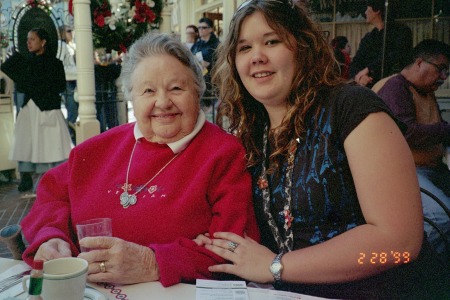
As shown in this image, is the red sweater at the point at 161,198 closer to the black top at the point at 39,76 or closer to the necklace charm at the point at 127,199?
the necklace charm at the point at 127,199

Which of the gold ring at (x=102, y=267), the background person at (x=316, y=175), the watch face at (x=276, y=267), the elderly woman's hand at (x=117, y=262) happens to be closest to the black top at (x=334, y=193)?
the background person at (x=316, y=175)

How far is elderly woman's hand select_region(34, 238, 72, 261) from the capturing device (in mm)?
1492

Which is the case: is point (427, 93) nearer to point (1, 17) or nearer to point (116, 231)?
point (116, 231)

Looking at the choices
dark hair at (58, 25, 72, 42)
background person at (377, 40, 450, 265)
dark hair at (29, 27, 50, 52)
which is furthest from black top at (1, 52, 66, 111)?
background person at (377, 40, 450, 265)

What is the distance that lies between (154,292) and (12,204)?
15.4 ft

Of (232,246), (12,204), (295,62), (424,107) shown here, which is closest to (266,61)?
(295,62)

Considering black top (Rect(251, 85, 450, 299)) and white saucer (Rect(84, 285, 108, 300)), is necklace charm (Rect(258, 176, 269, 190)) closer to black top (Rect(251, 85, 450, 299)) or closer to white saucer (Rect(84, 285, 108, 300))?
black top (Rect(251, 85, 450, 299))

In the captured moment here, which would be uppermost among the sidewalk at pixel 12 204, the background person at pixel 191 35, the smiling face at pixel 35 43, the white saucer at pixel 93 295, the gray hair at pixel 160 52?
the background person at pixel 191 35

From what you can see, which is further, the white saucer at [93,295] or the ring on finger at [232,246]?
the ring on finger at [232,246]

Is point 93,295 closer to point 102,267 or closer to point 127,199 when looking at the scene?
point 102,267

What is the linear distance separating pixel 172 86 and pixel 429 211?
5.76ft

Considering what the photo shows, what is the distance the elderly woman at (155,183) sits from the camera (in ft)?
5.02

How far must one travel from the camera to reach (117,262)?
1360mm

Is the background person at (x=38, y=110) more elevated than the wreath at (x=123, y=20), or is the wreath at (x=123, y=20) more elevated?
the wreath at (x=123, y=20)
